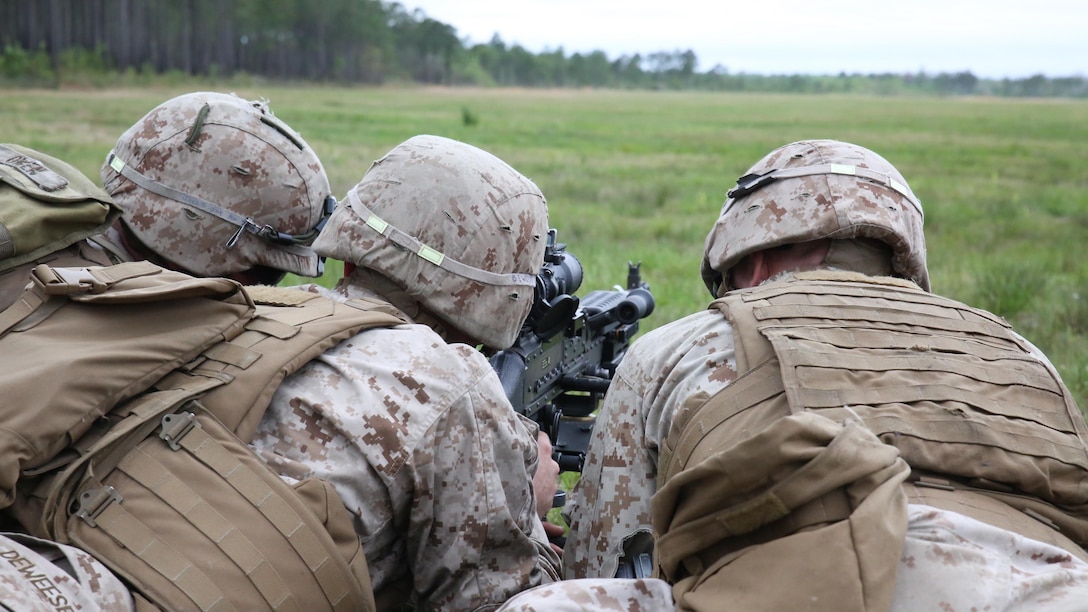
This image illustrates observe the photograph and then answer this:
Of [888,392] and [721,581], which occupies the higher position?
[888,392]

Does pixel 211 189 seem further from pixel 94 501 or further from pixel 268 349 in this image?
pixel 94 501

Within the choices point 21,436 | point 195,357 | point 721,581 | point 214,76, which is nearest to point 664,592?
point 721,581

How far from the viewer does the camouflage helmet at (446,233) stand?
10.6 ft

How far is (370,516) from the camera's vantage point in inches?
100.0

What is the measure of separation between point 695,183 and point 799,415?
1541 cm

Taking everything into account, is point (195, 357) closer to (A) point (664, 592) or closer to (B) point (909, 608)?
(A) point (664, 592)

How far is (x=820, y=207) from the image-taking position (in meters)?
3.35

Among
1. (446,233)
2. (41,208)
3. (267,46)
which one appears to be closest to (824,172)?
(446,233)

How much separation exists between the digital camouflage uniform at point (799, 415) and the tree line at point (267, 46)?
45795 mm

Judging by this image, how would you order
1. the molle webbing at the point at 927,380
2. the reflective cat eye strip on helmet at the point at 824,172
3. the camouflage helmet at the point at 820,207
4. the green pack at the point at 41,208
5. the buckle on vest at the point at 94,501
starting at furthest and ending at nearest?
the reflective cat eye strip on helmet at the point at 824,172 → the camouflage helmet at the point at 820,207 → the green pack at the point at 41,208 → the molle webbing at the point at 927,380 → the buckle on vest at the point at 94,501

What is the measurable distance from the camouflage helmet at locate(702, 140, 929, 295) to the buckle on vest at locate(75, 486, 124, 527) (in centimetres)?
208

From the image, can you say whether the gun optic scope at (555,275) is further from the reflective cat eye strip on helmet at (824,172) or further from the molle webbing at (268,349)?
the molle webbing at (268,349)

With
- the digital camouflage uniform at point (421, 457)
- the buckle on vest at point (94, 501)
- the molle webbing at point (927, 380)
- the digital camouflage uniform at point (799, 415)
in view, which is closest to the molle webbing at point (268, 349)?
the digital camouflage uniform at point (421, 457)

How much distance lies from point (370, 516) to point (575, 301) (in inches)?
63.6
